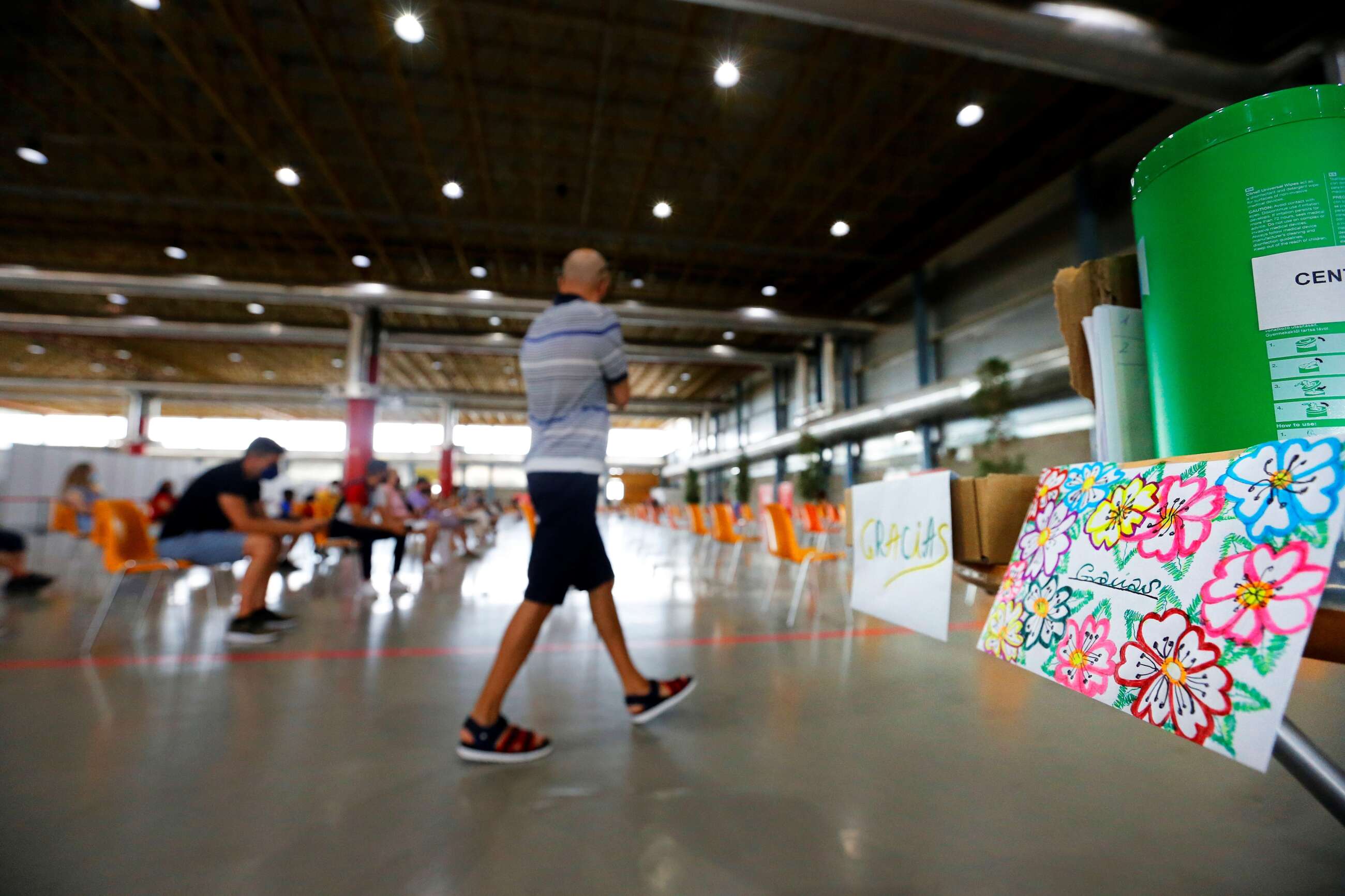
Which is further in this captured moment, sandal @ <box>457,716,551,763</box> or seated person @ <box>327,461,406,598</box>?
seated person @ <box>327,461,406,598</box>

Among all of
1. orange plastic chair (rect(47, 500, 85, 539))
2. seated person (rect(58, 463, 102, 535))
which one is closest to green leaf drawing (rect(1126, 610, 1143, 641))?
seated person (rect(58, 463, 102, 535))

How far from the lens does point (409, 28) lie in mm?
5066

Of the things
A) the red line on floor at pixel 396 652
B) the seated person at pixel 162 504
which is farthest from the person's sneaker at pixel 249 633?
the seated person at pixel 162 504

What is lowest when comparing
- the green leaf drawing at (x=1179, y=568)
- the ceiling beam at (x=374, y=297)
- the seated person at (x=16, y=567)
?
the seated person at (x=16, y=567)

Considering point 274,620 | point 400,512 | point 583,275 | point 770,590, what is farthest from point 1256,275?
point 400,512

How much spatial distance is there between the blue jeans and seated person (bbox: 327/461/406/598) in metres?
1.17

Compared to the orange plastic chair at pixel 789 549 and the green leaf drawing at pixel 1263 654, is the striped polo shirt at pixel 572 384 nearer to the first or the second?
the green leaf drawing at pixel 1263 654

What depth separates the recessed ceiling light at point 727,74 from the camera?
18.3ft

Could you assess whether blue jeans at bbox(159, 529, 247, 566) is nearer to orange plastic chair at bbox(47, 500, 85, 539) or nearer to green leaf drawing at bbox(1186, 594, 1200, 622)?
green leaf drawing at bbox(1186, 594, 1200, 622)

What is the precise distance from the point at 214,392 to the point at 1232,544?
24356 millimetres

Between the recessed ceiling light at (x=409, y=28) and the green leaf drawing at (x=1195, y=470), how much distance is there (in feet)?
20.8

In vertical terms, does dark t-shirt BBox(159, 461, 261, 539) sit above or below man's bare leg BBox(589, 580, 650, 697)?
above

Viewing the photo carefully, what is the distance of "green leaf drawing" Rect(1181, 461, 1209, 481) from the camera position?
0.44 m

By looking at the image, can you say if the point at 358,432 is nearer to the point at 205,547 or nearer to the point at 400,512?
the point at 400,512
